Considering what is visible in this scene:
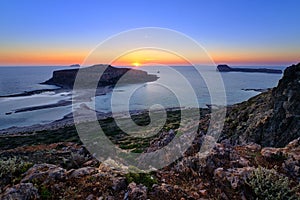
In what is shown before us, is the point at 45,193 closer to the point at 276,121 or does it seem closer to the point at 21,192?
the point at 21,192

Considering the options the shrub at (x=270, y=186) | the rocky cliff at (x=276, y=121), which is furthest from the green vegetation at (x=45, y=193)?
the rocky cliff at (x=276, y=121)

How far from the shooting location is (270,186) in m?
6.33

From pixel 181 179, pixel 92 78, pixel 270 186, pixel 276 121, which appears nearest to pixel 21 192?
pixel 181 179

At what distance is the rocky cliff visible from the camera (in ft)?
58.4

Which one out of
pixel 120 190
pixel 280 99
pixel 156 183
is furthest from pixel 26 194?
pixel 280 99

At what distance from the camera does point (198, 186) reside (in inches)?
273

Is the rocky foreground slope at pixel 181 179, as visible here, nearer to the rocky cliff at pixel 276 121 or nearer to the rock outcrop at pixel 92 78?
Answer: the rocky cliff at pixel 276 121

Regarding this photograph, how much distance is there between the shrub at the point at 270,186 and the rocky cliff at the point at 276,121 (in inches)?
452

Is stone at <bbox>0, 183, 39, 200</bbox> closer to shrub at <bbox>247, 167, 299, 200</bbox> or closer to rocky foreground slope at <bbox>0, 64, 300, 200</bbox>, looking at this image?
rocky foreground slope at <bbox>0, 64, 300, 200</bbox>

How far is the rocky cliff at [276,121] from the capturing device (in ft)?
58.4

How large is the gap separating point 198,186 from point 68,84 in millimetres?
147071

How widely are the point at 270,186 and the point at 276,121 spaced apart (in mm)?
14840

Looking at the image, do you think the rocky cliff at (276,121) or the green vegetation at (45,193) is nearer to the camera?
the green vegetation at (45,193)

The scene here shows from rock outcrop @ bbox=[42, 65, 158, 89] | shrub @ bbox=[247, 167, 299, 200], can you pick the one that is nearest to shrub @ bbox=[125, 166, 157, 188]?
shrub @ bbox=[247, 167, 299, 200]
